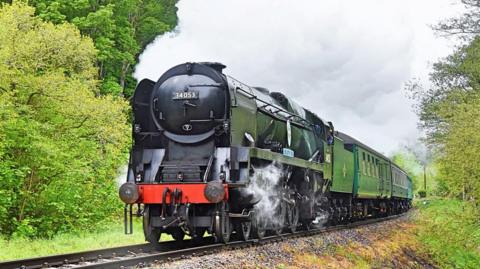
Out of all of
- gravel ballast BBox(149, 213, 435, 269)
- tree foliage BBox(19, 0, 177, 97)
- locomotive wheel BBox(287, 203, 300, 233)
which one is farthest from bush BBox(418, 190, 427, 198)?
locomotive wheel BBox(287, 203, 300, 233)

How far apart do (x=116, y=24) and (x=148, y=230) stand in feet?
86.0

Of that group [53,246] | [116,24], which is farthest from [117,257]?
[116,24]

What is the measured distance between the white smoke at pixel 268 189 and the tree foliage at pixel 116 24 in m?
18.4

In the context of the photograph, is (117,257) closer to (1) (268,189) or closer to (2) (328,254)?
(1) (268,189)

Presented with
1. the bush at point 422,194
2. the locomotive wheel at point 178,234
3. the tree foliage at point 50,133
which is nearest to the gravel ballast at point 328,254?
the locomotive wheel at point 178,234

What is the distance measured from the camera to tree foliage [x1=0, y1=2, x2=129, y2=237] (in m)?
16.8

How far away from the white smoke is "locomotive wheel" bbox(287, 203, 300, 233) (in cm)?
86

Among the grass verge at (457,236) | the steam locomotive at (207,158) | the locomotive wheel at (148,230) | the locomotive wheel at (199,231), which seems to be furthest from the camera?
the grass verge at (457,236)

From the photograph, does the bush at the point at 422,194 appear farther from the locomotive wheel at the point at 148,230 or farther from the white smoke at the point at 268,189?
the locomotive wheel at the point at 148,230

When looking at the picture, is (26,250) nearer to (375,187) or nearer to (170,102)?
(170,102)

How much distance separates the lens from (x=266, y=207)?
13055 millimetres

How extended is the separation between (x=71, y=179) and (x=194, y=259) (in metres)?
9.61

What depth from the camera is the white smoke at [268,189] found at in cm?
1225

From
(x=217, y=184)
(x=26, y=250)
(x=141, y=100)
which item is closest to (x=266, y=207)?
(x=217, y=184)
